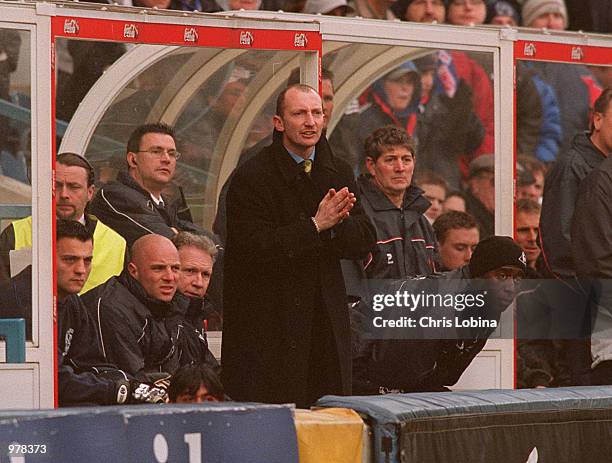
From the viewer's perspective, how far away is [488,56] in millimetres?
9039

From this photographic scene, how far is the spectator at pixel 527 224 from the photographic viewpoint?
8984 mm

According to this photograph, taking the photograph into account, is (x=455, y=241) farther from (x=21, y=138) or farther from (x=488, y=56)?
(x=21, y=138)

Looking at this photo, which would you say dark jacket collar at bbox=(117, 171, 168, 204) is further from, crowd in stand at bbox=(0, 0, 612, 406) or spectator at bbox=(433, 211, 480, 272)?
spectator at bbox=(433, 211, 480, 272)

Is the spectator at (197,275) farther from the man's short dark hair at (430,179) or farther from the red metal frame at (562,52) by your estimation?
the red metal frame at (562,52)

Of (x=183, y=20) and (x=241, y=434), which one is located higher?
(x=183, y=20)

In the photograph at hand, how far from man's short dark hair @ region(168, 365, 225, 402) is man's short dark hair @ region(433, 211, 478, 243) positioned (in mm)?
1628

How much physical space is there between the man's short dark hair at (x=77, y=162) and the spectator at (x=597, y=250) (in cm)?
275

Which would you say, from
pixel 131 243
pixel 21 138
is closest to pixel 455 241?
pixel 131 243

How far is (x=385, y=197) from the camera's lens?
8.29 meters

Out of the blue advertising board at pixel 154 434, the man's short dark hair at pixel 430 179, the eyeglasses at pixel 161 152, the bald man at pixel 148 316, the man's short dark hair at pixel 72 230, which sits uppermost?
the eyeglasses at pixel 161 152

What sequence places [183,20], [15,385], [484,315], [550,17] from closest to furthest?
[15,385] → [183,20] → [484,315] → [550,17]

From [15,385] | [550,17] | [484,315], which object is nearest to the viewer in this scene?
[15,385]

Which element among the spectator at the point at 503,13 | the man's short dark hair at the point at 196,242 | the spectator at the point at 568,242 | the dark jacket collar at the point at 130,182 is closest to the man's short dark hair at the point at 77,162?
the dark jacket collar at the point at 130,182

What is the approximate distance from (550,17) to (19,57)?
4714mm
